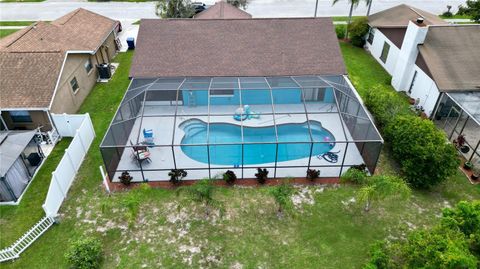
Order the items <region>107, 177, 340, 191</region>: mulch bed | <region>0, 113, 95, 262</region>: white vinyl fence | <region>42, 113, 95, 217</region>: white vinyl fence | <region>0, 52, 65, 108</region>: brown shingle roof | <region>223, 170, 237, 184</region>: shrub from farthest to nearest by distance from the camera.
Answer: <region>0, 52, 65, 108</region>: brown shingle roof → <region>107, 177, 340, 191</region>: mulch bed → <region>223, 170, 237, 184</region>: shrub → <region>42, 113, 95, 217</region>: white vinyl fence → <region>0, 113, 95, 262</region>: white vinyl fence

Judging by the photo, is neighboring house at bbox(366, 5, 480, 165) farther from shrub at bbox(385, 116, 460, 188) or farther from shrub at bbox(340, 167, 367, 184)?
shrub at bbox(340, 167, 367, 184)

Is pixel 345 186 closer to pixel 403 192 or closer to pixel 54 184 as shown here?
pixel 403 192

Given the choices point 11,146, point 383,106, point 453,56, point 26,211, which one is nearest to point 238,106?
point 383,106

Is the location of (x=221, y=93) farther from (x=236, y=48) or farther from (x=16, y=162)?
(x=16, y=162)

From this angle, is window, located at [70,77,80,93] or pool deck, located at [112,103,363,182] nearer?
pool deck, located at [112,103,363,182]

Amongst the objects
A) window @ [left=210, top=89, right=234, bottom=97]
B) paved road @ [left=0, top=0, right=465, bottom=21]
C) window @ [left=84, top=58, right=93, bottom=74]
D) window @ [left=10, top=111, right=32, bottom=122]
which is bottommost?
paved road @ [left=0, top=0, right=465, bottom=21]

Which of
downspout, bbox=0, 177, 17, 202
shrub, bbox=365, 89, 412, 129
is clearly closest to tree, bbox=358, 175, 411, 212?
shrub, bbox=365, 89, 412, 129

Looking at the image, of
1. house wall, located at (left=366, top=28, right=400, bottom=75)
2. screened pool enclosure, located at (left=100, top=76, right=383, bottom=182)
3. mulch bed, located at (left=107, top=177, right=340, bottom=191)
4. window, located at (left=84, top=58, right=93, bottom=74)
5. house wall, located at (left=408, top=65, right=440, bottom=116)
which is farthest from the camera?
house wall, located at (left=366, top=28, right=400, bottom=75)

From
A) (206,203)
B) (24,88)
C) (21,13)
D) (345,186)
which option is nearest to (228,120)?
(206,203)
